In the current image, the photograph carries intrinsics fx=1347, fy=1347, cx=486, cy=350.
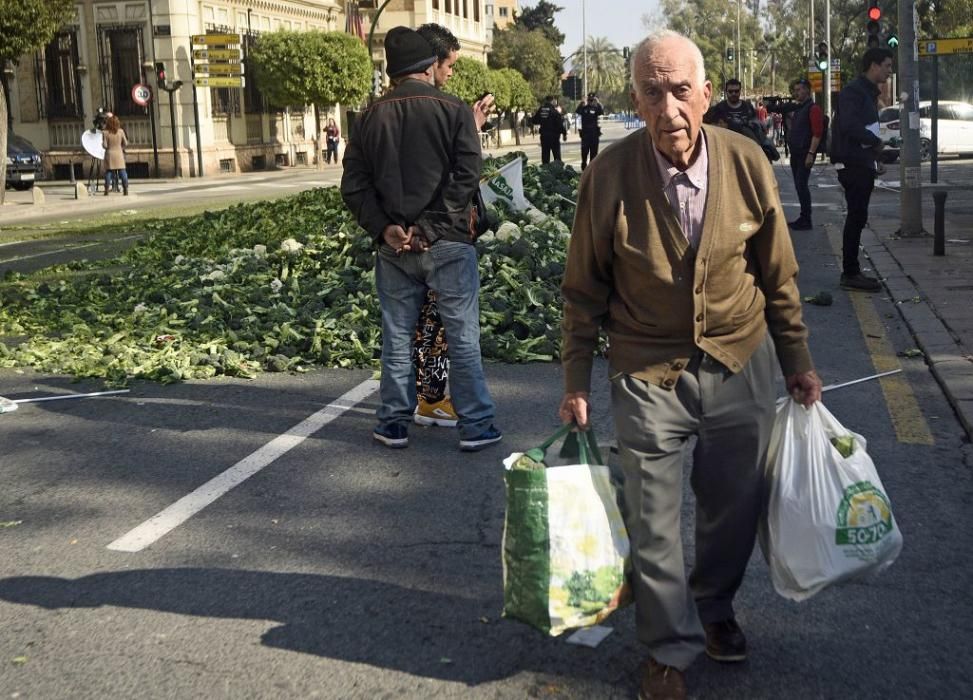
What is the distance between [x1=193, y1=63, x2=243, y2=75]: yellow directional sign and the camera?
142 feet

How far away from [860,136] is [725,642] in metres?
7.84

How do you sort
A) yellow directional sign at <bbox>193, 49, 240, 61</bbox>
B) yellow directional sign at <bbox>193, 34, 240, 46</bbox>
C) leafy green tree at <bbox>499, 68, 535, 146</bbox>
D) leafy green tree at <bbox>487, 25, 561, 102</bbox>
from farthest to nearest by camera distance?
leafy green tree at <bbox>487, 25, 561, 102</bbox>, leafy green tree at <bbox>499, 68, 535, 146</bbox>, yellow directional sign at <bbox>193, 49, 240, 61</bbox>, yellow directional sign at <bbox>193, 34, 240, 46</bbox>

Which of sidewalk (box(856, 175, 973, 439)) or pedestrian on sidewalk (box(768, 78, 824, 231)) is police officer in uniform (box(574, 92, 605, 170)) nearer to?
pedestrian on sidewalk (box(768, 78, 824, 231))

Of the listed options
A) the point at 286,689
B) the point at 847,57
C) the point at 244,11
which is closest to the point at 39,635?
the point at 286,689

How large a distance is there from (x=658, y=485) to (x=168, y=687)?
150 centimetres

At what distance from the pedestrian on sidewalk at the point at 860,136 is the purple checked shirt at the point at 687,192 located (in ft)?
25.4

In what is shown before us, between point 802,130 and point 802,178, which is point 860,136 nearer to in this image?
point 802,130

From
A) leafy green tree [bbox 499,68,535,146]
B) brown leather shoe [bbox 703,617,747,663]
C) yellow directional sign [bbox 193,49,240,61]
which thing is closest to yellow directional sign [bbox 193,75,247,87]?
yellow directional sign [bbox 193,49,240,61]

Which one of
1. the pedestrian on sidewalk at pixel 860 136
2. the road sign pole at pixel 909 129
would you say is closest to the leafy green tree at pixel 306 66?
the road sign pole at pixel 909 129

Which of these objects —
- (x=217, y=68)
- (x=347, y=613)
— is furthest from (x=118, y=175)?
(x=347, y=613)

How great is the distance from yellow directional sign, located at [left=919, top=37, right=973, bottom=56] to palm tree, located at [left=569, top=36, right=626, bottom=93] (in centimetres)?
13709

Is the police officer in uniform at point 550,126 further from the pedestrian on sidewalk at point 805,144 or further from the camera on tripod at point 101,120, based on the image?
the pedestrian on sidewalk at point 805,144

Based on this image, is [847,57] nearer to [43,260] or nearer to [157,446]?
[43,260]

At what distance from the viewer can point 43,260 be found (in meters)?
16.6
